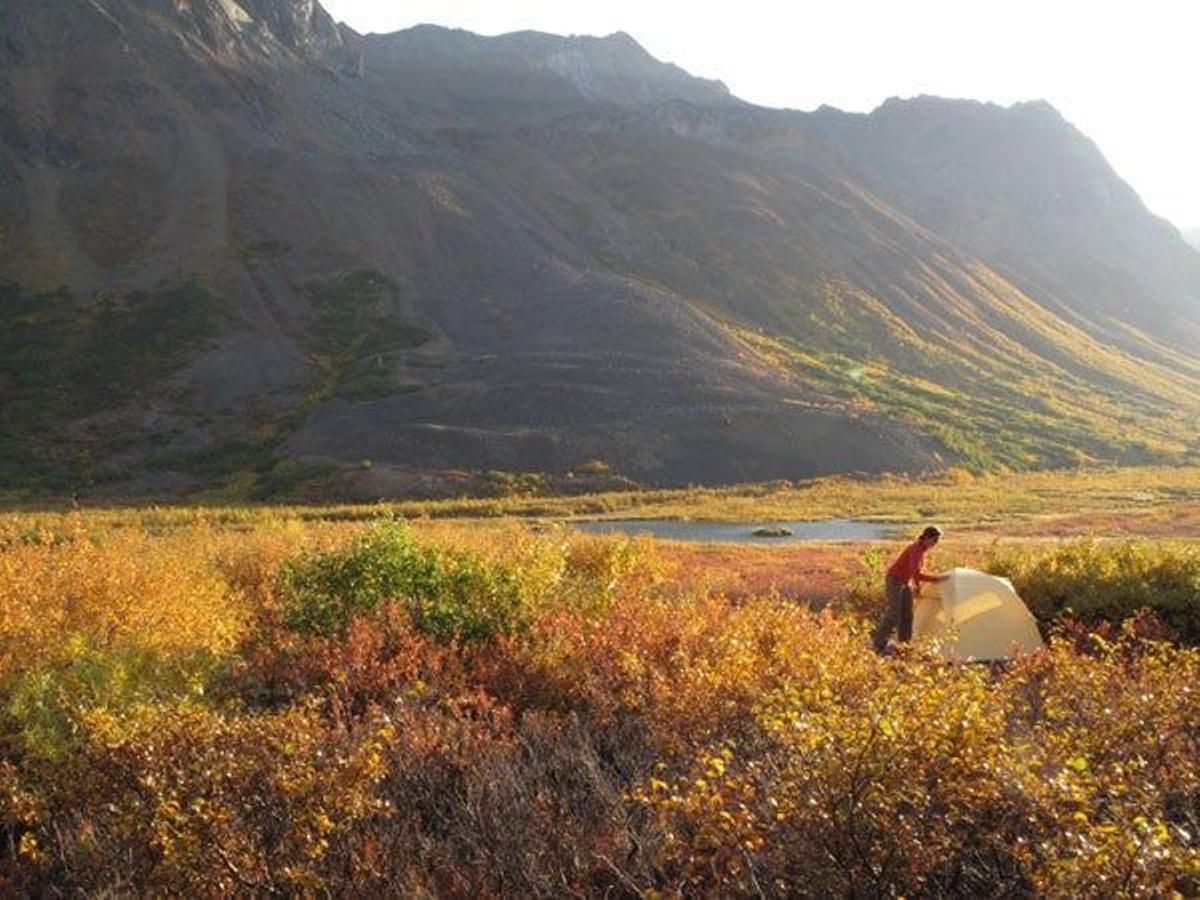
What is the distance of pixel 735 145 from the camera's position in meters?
158

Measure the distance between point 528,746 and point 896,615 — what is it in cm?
779

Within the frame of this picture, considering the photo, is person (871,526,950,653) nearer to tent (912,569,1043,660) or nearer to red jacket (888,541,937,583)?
red jacket (888,541,937,583)

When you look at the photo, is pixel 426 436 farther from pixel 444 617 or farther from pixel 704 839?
pixel 704 839

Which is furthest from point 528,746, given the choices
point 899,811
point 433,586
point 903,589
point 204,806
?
point 903,589

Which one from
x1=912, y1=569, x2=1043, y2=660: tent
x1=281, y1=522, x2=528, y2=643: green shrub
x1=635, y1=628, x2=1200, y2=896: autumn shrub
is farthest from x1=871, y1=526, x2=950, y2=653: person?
x1=635, y1=628, x2=1200, y2=896: autumn shrub

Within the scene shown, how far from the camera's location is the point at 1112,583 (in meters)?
15.8

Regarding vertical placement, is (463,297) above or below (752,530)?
above

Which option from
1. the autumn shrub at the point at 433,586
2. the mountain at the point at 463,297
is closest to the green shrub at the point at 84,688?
the autumn shrub at the point at 433,586

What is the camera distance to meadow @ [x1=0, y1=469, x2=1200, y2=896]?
5.36 meters

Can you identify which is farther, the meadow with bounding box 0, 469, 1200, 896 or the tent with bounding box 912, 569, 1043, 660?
the tent with bounding box 912, 569, 1043, 660

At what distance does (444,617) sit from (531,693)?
1904 mm

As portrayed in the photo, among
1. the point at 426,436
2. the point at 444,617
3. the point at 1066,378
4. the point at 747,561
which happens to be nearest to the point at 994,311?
the point at 1066,378

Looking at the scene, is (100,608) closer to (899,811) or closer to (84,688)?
(84,688)

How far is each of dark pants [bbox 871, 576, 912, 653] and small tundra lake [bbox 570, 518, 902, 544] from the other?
85.3 feet
